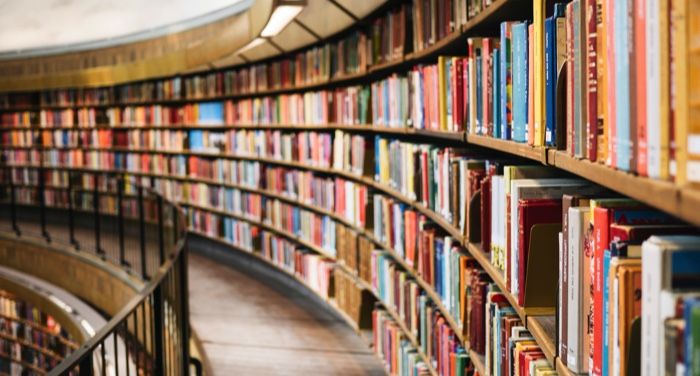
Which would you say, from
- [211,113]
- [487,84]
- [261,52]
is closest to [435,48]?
[487,84]

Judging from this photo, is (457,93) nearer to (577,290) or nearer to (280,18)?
(577,290)

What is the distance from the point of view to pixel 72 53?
10188 millimetres

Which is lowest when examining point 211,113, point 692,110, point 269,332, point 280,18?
point 269,332

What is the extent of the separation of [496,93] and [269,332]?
3825mm

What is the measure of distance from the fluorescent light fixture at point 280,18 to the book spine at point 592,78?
2.66m

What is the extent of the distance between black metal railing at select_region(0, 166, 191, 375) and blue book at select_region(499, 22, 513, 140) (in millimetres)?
1260

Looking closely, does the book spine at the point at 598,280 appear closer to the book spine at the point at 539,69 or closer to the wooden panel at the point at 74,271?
the book spine at the point at 539,69

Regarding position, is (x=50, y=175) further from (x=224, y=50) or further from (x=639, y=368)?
(x=639, y=368)

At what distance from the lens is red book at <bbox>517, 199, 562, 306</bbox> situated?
70.9 inches

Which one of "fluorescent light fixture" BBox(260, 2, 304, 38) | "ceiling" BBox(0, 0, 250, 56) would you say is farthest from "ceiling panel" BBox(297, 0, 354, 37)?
"ceiling" BBox(0, 0, 250, 56)

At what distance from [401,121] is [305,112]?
229 cm

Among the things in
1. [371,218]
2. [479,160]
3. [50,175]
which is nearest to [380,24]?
[371,218]

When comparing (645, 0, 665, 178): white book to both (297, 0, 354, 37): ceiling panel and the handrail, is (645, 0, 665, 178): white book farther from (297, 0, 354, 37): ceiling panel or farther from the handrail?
(297, 0, 354, 37): ceiling panel

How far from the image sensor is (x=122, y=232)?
6.62 m
